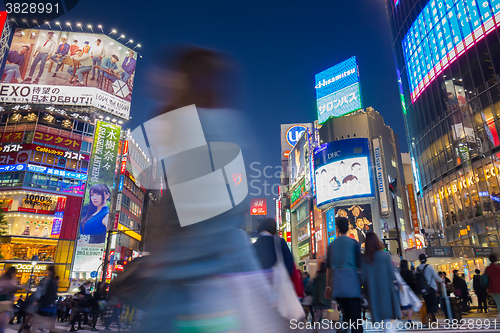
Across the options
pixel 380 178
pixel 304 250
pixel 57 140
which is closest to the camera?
pixel 57 140

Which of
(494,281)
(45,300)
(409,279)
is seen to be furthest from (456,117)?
(45,300)

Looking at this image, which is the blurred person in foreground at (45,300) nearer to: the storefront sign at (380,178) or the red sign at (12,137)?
the storefront sign at (380,178)

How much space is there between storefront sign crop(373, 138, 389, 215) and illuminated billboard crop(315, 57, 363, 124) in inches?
239

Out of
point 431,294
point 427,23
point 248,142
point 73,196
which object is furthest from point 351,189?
point 248,142

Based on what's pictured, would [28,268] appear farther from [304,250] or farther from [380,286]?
[380,286]

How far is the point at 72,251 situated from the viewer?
29281mm

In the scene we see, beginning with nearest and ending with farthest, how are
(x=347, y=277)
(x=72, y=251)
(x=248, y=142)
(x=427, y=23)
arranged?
1. (x=248, y=142)
2. (x=347, y=277)
3. (x=72, y=251)
4. (x=427, y=23)

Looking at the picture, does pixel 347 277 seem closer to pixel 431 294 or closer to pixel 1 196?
pixel 431 294

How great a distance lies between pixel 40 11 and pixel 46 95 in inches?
353

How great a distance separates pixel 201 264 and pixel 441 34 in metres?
35.9

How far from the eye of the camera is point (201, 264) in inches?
29.8

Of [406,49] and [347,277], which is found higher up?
[406,49]

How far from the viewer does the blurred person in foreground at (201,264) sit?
2.31 feet

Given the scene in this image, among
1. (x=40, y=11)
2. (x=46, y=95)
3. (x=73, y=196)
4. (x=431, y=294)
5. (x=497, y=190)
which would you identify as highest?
(x=40, y=11)
